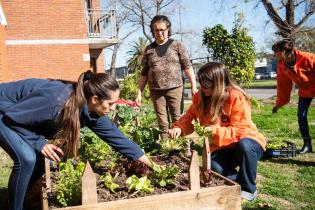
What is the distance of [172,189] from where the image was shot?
9.62 ft

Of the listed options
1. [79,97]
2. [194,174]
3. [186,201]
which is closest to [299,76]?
[194,174]

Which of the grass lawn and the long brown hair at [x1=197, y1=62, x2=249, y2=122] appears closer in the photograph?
the long brown hair at [x1=197, y1=62, x2=249, y2=122]

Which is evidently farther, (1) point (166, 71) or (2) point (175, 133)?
(1) point (166, 71)

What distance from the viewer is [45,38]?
59.2 ft

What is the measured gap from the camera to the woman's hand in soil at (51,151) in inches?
109

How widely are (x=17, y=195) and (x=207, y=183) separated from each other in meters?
1.33

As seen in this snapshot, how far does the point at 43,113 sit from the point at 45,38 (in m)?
16.1

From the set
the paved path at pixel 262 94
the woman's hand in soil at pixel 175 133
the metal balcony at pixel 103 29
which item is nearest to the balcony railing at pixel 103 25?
the metal balcony at pixel 103 29

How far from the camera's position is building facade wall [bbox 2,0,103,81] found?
17703 millimetres

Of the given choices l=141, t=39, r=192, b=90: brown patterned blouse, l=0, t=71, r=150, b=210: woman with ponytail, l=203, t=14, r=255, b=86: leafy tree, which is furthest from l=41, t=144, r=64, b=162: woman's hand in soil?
l=203, t=14, r=255, b=86: leafy tree

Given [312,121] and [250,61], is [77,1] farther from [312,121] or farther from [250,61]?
[312,121]

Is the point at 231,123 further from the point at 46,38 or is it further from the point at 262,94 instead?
the point at 262,94

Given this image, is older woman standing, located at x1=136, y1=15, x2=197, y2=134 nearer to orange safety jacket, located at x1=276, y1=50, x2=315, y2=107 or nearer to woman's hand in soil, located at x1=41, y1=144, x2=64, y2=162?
orange safety jacket, located at x1=276, y1=50, x2=315, y2=107

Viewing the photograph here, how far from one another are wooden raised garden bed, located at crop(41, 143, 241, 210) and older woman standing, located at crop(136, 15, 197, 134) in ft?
7.51
